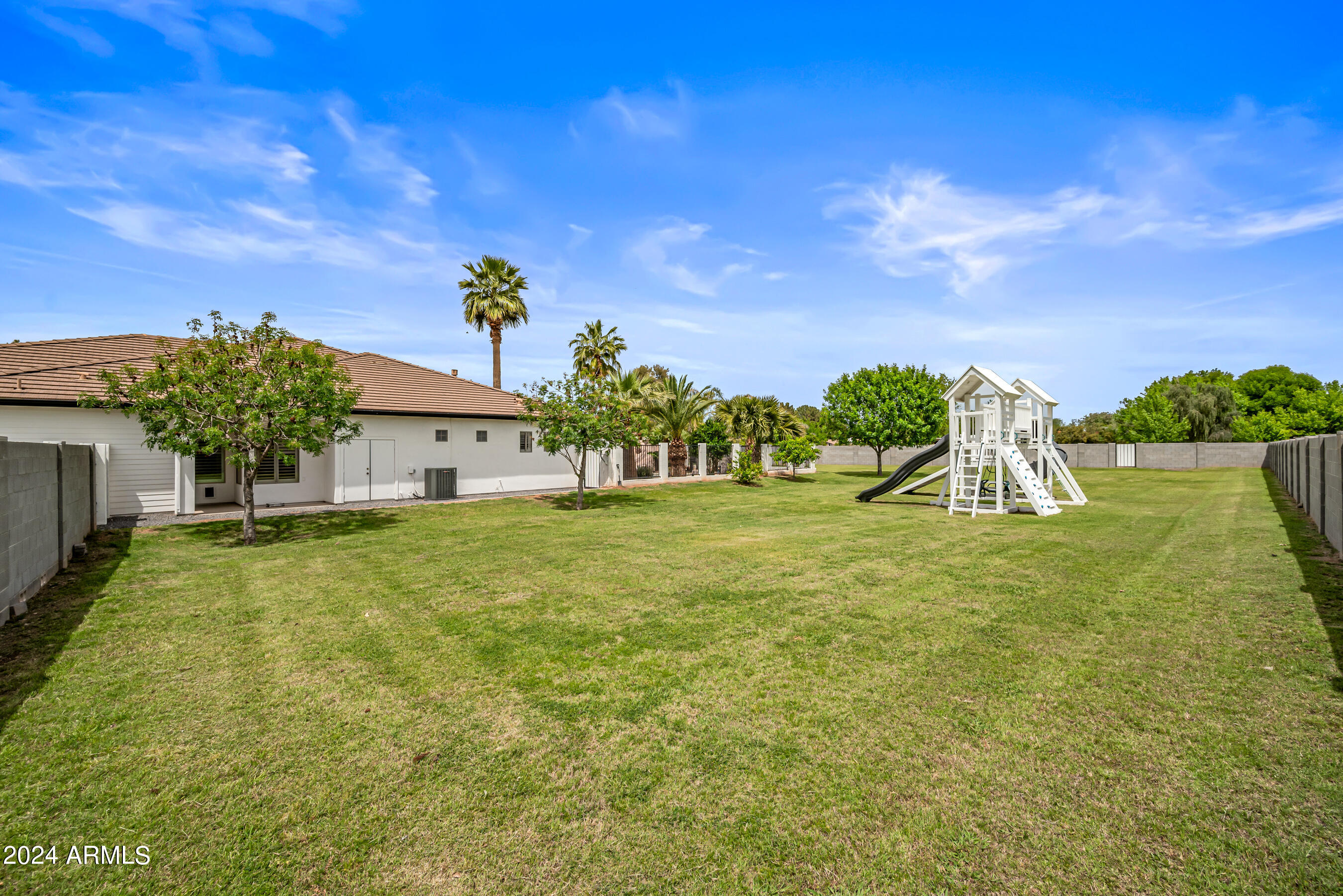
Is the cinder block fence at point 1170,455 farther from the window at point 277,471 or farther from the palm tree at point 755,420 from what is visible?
the window at point 277,471

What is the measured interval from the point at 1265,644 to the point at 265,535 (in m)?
16.9

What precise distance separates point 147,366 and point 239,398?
6693mm

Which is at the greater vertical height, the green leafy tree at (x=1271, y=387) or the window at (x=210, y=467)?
the green leafy tree at (x=1271, y=387)

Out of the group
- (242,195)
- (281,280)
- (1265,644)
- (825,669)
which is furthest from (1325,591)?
(281,280)

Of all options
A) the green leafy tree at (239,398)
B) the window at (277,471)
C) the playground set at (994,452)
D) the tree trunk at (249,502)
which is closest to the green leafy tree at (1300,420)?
the playground set at (994,452)

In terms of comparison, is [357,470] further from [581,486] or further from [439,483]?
[581,486]

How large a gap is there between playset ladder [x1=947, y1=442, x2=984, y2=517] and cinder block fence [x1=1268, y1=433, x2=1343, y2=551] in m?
6.72

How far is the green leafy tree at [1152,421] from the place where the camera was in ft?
160

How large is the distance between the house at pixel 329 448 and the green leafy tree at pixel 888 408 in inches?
654

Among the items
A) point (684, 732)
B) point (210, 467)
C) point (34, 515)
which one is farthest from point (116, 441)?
point (684, 732)

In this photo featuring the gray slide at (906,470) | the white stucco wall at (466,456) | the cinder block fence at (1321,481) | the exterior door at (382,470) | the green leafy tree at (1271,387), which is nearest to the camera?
the cinder block fence at (1321,481)

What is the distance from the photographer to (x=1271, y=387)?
60750mm

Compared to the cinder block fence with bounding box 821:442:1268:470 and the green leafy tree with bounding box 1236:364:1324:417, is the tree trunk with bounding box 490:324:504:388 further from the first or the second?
the green leafy tree with bounding box 1236:364:1324:417

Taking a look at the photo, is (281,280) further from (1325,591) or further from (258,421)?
(1325,591)
